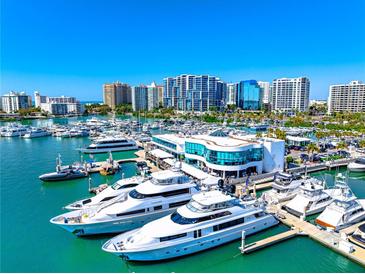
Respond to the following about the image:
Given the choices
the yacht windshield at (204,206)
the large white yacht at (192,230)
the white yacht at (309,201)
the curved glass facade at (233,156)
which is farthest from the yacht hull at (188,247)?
the curved glass facade at (233,156)

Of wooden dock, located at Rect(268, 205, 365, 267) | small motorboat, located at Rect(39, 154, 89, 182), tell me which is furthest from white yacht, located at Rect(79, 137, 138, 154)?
wooden dock, located at Rect(268, 205, 365, 267)

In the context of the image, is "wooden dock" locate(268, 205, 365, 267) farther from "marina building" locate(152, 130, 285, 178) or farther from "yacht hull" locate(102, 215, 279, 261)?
"marina building" locate(152, 130, 285, 178)

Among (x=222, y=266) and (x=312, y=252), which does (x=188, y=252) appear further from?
(x=312, y=252)

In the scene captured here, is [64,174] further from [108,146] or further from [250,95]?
[250,95]

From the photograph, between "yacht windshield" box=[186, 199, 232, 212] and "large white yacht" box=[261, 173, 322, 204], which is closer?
"yacht windshield" box=[186, 199, 232, 212]

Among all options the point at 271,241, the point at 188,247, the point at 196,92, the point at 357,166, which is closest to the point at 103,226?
the point at 188,247

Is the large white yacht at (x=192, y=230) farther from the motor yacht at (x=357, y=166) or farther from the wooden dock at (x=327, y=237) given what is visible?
the motor yacht at (x=357, y=166)
